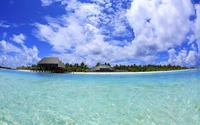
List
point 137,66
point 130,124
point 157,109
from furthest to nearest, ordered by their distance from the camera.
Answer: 1. point 137,66
2. point 157,109
3. point 130,124

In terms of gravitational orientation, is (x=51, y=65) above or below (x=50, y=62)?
below

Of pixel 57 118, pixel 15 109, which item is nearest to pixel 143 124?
pixel 57 118

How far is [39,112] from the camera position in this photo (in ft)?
17.9

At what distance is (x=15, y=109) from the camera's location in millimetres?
5668

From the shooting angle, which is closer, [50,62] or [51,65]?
[50,62]

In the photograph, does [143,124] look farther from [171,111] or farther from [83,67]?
[83,67]

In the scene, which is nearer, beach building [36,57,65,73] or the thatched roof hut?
beach building [36,57,65,73]

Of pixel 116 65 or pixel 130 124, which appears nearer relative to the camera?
pixel 130 124

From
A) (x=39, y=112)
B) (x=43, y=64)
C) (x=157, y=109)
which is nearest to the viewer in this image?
(x=39, y=112)

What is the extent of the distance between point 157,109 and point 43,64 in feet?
136

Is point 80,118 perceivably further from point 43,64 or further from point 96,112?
point 43,64

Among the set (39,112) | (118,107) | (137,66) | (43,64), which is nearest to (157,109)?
(118,107)

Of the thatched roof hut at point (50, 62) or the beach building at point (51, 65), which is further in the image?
the thatched roof hut at point (50, 62)

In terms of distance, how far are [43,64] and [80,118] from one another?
41.7m
